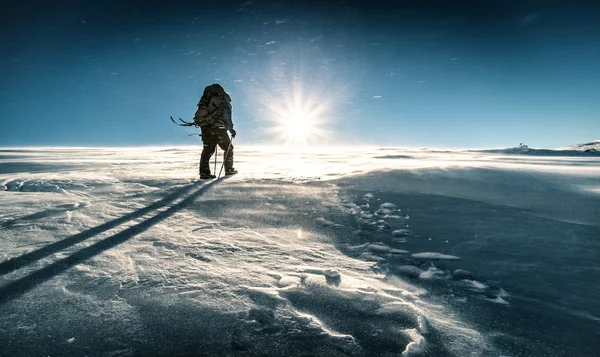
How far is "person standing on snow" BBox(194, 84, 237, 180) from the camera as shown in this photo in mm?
6250

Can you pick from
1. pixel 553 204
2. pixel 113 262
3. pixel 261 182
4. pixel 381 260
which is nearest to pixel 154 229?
pixel 113 262

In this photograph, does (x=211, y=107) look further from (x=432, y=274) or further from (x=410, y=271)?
(x=432, y=274)

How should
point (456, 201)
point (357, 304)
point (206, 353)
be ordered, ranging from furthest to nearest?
point (456, 201), point (357, 304), point (206, 353)

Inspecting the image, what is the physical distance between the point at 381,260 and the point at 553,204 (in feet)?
8.71

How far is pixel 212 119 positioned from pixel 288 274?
16.9 feet

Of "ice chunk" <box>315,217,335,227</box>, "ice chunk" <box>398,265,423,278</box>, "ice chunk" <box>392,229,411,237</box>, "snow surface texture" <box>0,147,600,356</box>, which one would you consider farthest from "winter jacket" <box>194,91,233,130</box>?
"ice chunk" <box>398,265,423,278</box>

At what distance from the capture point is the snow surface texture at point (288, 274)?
1.24 metres

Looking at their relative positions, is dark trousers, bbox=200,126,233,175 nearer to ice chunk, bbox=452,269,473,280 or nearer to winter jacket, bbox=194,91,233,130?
winter jacket, bbox=194,91,233,130

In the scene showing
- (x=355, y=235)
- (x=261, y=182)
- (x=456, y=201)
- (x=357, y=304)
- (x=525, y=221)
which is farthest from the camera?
(x=261, y=182)

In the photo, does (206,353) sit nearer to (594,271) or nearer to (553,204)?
(594,271)

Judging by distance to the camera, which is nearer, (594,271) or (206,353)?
(206,353)

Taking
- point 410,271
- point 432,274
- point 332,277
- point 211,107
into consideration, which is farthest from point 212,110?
point 432,274

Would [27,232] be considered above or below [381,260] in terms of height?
above

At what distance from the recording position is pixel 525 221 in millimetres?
2898
